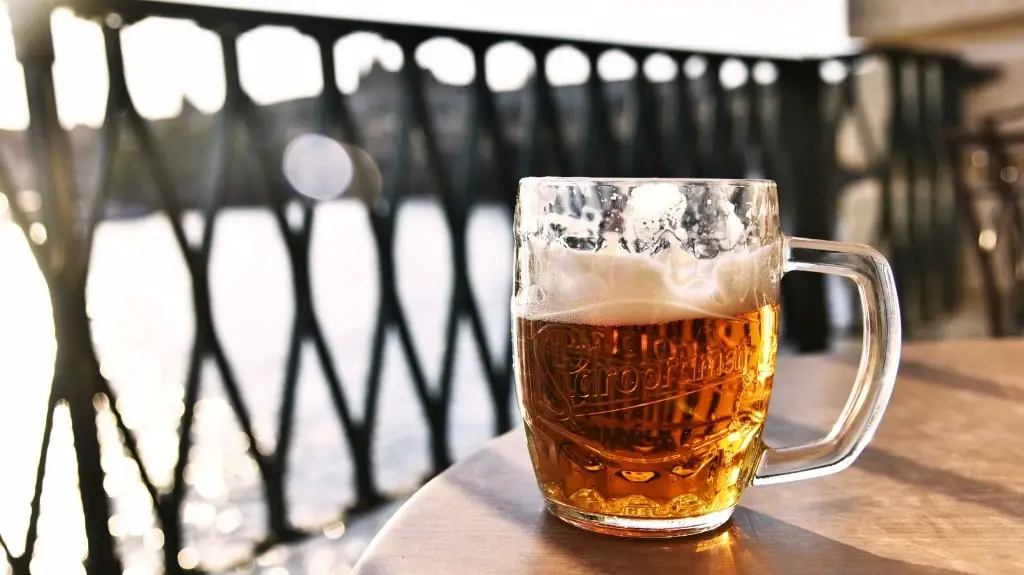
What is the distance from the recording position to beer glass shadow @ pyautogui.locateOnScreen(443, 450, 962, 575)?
15.1 inches

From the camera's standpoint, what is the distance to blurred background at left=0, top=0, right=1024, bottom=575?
1.13 metres

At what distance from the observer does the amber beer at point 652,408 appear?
413 millimetres

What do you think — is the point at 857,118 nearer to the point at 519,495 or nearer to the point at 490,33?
the point at 490,33

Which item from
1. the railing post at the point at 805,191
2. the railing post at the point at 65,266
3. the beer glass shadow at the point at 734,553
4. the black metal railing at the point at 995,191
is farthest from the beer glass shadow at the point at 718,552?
the railing post at the point at 805,191

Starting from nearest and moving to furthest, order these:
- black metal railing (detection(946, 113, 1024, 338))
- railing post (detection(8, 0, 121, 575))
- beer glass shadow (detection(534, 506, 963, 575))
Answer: beer glass shadow (detection(534, 506, 963, 575)) < railing post (detection(8, 0, 121, 575)) < black metal railing (detection(946, 113, 1024, 338))

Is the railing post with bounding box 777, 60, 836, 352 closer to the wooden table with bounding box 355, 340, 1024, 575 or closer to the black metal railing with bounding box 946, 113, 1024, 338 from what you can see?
the black metal railing with bounding box 946, 113, 1024, 338

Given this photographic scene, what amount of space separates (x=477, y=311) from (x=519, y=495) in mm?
1309

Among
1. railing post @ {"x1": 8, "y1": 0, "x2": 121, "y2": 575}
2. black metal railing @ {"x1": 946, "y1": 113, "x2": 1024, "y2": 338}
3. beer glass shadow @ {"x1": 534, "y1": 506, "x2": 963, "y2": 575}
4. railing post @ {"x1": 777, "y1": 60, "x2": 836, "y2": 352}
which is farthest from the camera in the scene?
railing post @ {"x1": 777, "y1": 60, "x2": 836, "y2": 352}

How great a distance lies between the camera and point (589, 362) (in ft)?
1.37

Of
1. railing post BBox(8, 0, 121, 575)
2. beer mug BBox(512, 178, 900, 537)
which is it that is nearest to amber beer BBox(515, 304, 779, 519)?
beer mug BBox(512, 178, 900, 537)

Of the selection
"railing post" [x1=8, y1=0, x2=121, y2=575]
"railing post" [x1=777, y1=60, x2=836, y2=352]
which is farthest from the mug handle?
"railing post" [x1=777, y1=60, x2=836, y2=352]

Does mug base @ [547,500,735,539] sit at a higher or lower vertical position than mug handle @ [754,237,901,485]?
lower

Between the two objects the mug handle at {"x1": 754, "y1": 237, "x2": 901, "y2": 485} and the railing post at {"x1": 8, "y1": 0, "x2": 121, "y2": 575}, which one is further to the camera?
the railing post at {"x1": 8, "y1": 0, "x2": 121, "y2": 575}

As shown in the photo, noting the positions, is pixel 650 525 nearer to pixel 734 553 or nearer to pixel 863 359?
pixel 734 553
